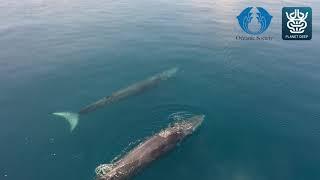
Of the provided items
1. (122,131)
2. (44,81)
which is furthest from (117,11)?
(122,131)

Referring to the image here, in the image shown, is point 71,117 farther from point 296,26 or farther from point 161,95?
point 296,26

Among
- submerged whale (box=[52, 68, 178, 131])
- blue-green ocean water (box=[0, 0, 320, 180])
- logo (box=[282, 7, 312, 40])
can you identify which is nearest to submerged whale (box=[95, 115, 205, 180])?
blue-green ocean water (box=[0, 0, 320, 180])

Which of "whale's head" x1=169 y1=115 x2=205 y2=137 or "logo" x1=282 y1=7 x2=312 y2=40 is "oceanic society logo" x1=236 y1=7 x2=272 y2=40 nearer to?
"logo" x1=282 y1=7 x2=312 y2=40

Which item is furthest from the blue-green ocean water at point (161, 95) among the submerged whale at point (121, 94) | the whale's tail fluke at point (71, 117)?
the submerged whale at point (121, 94)

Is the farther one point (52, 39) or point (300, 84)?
point (52, 39)

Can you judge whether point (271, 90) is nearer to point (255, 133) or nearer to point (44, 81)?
point (255, 133)

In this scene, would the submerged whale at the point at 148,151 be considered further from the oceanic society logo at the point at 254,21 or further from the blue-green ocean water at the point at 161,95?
the oceanic society logo at the point at 254,21

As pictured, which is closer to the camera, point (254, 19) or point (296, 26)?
point (296, 26)

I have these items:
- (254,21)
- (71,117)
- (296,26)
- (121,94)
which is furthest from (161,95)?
(254,21)
